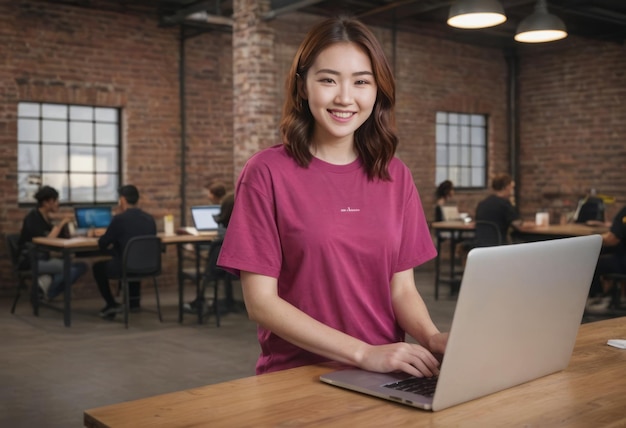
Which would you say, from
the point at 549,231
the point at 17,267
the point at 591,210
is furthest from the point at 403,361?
the point at 591,210

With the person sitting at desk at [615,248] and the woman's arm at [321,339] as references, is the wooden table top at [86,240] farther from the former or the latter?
the woman's arm at [321,339]

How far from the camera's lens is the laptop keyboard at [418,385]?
1375 mm

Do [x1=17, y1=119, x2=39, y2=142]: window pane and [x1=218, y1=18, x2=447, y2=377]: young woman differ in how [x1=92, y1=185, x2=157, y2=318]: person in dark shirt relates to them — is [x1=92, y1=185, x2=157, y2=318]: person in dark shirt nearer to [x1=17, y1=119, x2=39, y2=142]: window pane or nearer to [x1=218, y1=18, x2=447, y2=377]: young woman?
[x1=17, y1=119, x2=39, y2=142]: window pane

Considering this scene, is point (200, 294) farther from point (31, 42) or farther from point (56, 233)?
point (31, 42)

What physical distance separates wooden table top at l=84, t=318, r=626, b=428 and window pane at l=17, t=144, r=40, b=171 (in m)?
8.08

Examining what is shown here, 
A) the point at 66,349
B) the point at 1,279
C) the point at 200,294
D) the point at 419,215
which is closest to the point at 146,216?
the point at 200,294

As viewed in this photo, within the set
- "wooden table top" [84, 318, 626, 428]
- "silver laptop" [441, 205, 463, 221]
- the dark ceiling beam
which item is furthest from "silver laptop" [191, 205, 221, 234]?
"wooden table top" [84, 318, 626, 428]

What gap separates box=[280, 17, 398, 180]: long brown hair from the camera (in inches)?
67.1

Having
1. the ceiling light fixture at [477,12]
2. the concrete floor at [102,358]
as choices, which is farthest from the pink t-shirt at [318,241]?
the ceiling light fixture at [477,12]

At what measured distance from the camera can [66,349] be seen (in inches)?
243

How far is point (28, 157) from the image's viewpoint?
29.2 ft

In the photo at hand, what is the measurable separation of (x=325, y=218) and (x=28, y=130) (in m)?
7.99

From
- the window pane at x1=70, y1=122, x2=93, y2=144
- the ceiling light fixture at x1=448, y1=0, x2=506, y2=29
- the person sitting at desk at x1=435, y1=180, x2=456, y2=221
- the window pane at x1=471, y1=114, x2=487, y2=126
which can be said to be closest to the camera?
the ceiling light fixture at x1=448, y1=0, x2=506, y2=29

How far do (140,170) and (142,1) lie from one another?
6.87ft
